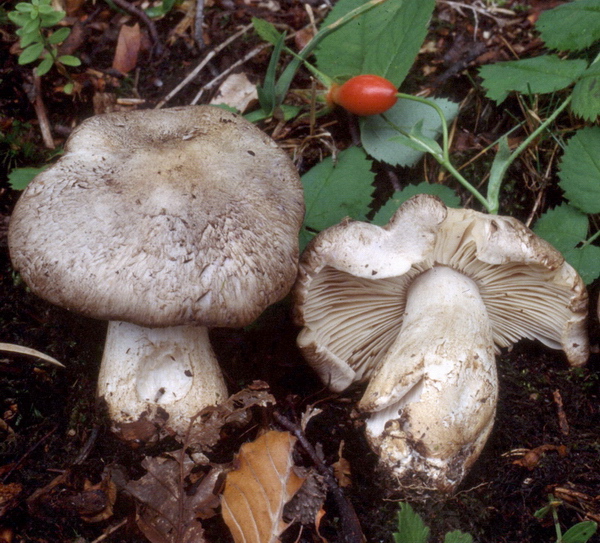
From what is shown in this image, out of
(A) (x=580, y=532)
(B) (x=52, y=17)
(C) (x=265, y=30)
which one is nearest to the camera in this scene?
(A) (x=580, y=532)

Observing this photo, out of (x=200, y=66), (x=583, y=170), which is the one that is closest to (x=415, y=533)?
(x=583, y=170)

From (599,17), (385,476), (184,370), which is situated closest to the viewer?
(385,476)

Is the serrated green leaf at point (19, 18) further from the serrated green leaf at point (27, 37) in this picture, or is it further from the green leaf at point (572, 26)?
the green leaf at point (572, 26)

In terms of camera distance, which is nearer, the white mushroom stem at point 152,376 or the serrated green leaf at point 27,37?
the white mushroom stem at point 152,376

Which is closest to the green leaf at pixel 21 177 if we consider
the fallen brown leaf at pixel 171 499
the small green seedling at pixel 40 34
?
the small green seedling at pixel 40 34

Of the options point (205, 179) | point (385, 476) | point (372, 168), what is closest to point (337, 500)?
point (385, 476)

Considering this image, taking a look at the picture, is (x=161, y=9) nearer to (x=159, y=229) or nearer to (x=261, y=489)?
(x=159, y=229)

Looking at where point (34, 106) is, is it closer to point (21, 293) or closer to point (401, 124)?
point (21, 293)
